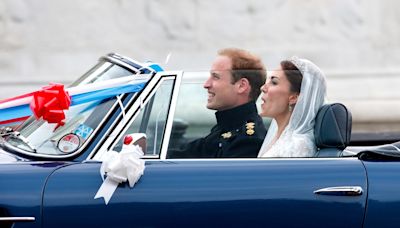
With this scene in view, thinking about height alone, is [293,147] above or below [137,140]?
below

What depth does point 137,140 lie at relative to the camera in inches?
168

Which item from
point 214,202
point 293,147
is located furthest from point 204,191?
point 293,147

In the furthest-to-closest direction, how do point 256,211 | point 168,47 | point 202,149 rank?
point 168,47, point 202,149, point 256,211

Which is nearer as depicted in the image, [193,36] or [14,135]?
[14,135]

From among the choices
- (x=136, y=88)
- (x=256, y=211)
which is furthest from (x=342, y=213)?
(x=136, y=88)

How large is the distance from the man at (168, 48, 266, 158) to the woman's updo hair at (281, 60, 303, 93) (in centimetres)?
12

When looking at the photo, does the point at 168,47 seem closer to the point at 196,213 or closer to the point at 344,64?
the point at 344,64

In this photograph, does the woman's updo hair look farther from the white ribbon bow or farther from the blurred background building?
the blurred background building

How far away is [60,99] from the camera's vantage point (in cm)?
457

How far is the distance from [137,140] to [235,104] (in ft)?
2.14

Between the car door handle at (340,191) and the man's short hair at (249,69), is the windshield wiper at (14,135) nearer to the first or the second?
the man's short hair at (249,69)

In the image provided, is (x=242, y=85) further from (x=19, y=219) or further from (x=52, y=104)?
(x=19, y=219)

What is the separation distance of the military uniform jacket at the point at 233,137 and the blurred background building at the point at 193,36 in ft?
29.9

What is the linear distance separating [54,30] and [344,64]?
4.27 m
